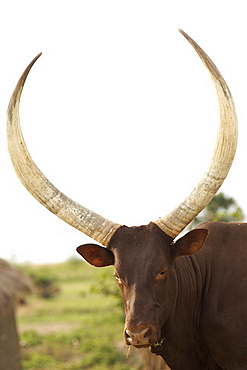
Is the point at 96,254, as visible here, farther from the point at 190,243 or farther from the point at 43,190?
the point at 190,243

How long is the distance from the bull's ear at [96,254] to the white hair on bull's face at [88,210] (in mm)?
82

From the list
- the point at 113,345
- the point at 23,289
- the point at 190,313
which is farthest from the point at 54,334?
the point at 190,313

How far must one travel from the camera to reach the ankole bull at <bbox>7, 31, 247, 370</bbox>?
6672mm

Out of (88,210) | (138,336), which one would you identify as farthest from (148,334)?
(88,210)

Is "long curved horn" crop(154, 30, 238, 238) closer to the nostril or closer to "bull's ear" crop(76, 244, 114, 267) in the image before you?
"bull's ear" crop(76, 244, 114, 267)

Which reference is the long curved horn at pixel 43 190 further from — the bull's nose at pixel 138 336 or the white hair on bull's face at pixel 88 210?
the bull's nose at pixel 138 336

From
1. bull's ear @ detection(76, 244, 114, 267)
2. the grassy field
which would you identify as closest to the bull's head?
bull's ear @ detection(76, 244, 114, 267)

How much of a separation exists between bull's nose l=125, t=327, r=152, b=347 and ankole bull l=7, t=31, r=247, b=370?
8cm

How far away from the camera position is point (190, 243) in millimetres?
6988

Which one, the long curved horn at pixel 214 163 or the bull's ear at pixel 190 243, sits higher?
the long curved horn at pixel 214 163

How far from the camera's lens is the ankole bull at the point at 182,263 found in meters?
6.67

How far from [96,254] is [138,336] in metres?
1.16

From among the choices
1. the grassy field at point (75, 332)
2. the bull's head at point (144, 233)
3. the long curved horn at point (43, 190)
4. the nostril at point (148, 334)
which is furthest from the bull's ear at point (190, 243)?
the grassy field at point (75, 332)

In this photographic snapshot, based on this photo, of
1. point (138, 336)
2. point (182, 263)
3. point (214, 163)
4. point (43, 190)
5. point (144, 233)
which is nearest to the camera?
point (138, 336)
